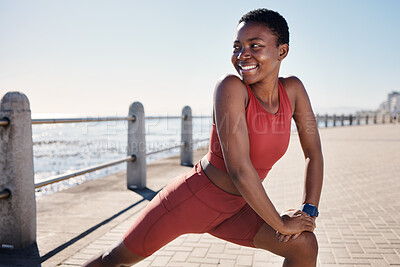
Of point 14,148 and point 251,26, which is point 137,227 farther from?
point 14,148

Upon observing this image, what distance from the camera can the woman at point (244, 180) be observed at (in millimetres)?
1554

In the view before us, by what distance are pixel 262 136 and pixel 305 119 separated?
49 centimetres

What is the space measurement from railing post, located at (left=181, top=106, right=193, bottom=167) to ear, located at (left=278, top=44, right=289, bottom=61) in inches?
259

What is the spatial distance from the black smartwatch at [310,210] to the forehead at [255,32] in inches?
32.9

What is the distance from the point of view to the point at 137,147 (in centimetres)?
586

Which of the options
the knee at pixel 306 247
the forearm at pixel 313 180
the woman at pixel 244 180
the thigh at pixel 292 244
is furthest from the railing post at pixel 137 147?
the knee at pixel 306 247

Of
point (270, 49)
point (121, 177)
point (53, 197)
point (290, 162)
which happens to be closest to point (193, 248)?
point (270, 49)

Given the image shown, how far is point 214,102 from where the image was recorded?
1.63 meters

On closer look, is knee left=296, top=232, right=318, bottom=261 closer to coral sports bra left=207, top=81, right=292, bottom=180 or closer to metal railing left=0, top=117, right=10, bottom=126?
coral sports bra left=207, top=81, right=292, bottom=180

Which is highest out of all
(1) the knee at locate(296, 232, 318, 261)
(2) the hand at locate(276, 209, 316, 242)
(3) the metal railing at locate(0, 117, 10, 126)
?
(3) the metal railing at locate(0, 117, 10, 126)

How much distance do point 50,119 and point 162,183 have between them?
3012 millimetres

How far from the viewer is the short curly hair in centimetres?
164

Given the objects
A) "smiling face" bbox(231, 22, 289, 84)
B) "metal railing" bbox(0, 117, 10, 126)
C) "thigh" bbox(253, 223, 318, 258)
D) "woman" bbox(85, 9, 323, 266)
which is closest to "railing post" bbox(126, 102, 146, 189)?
"metal railing" bbox(0, 117, 10, 126)

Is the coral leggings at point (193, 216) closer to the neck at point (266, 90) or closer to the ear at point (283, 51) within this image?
the neck at point (266, 90)
